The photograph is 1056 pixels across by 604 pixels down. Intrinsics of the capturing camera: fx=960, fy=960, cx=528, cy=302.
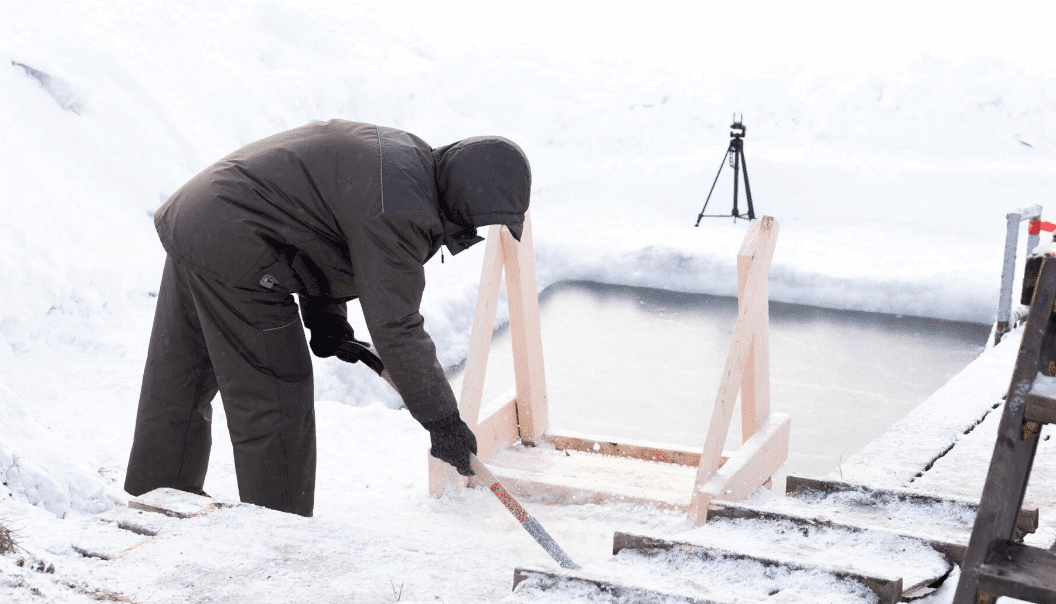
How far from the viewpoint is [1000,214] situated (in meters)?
8.40

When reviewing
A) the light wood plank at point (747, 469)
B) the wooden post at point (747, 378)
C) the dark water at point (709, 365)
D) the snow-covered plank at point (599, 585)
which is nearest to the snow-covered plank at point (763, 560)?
the snow-covered plank at point (599, 585)

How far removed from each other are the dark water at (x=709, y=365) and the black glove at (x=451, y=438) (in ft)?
7.56

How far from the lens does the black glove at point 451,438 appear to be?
2119 mm

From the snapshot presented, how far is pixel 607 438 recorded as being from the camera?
3299mm

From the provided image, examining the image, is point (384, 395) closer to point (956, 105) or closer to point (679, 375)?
A: point (679, 375)

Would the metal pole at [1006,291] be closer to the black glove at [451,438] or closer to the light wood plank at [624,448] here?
the light wood plank at [624,448]

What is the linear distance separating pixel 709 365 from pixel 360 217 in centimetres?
361

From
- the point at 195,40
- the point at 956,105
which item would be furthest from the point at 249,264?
the point at 956,105

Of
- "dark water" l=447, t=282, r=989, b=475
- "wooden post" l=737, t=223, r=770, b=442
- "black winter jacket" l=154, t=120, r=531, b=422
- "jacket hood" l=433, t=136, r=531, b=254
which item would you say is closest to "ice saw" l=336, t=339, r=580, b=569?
"black winter jacket" l=154, t=120, r=531, b=422

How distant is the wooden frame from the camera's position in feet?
8.82

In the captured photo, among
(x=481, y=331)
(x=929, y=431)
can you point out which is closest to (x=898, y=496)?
A: (x=929, y=431)

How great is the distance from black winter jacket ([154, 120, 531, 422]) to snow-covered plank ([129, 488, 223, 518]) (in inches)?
19.2

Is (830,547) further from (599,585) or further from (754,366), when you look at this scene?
(754,366)

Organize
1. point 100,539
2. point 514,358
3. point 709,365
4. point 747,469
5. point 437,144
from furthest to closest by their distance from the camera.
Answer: point 437,144 → point 709,365 → point 514,358 → point 747,469 → point 100,539
